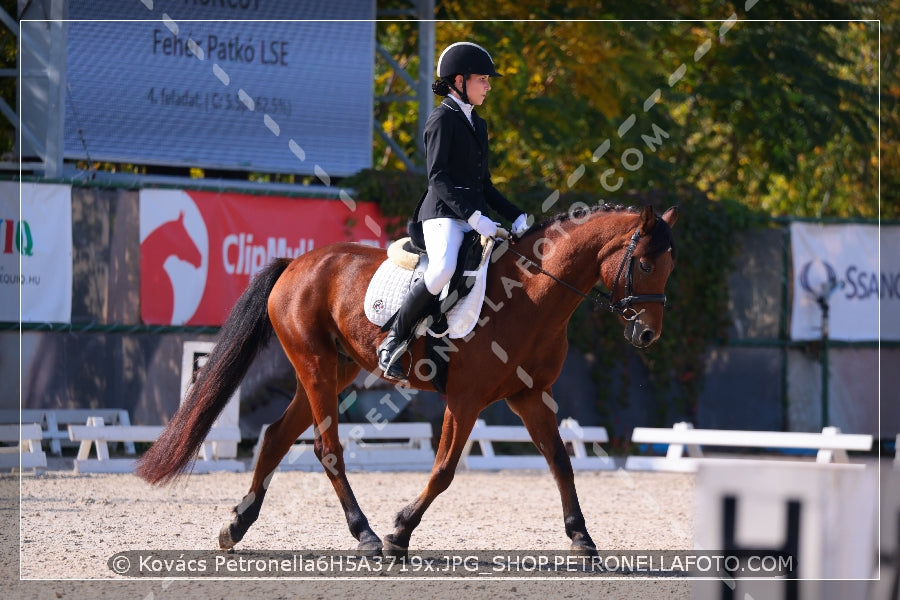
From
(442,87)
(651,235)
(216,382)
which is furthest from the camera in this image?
(216,382)

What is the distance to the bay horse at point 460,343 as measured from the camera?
645 cm

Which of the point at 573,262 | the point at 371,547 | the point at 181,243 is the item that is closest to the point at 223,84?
the point at 181,243

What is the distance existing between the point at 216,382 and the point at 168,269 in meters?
5.36

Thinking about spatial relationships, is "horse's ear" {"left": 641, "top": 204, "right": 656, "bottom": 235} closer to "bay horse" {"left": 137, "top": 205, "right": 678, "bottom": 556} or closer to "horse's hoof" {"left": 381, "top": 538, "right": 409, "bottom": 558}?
"bay horse" {"left": 137, "top": 205, "right": 678, "bottom": 556}

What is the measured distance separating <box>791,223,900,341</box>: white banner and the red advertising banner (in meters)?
5.81

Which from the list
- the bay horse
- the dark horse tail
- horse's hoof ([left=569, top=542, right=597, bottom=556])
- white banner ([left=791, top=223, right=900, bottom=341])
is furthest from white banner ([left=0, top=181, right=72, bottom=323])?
white banner ([left=791, top=223, right=900, bottom=341])

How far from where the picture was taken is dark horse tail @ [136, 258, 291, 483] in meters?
6.97

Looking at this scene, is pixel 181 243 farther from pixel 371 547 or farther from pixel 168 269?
pixel 371 547

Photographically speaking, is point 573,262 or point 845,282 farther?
point 845,282

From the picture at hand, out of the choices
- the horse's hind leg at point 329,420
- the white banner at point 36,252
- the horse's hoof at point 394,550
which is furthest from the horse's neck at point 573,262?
the white banner at point 36,252

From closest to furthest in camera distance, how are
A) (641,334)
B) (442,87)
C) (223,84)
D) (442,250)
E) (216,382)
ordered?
1. (641,334)
2. (442,250)
3. (442,87)
4. (216,382)
5. (223,84)

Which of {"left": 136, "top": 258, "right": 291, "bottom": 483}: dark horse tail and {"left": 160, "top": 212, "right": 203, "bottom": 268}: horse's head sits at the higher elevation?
{"left": 160, "top": 212, "right": 203, "bottom": 268}: horse's head

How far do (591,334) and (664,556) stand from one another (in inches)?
290

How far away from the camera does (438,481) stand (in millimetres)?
6430
